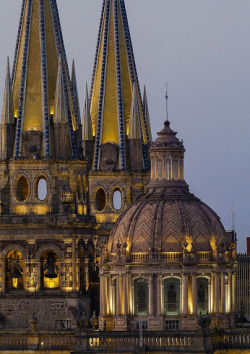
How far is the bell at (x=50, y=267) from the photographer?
184000 millimetres

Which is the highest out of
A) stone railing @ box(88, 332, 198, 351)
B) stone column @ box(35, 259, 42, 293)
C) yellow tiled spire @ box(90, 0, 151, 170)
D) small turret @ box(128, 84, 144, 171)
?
yellow tiled spire @ box(90, 0, 151, 170)

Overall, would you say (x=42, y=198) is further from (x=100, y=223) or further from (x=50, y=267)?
(x=100, y=223)

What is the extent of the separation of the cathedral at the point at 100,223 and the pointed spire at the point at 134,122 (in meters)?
0.17

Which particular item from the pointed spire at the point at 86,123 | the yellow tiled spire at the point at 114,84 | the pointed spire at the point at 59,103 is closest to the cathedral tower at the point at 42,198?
the pointed spire at the point at 59,103

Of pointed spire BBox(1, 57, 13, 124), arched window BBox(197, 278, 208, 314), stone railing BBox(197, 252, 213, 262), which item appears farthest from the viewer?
pointed spire BBox(1, 57, 13, 124)

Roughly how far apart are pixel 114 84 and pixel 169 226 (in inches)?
1214

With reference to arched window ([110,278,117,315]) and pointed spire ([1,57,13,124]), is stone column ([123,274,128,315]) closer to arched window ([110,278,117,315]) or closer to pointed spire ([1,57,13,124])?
arched window ([110,278,117,315])

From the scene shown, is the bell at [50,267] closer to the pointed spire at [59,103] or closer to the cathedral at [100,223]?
the cathedral at [100,223]

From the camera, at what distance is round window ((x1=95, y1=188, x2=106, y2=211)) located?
19312 cm

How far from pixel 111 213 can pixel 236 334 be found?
2860 cm

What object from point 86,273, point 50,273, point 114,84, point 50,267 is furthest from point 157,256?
point 114,84

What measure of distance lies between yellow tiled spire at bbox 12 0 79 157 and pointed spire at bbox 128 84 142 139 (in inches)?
185

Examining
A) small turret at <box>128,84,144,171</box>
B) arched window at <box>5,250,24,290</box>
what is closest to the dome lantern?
arched window at <box>5,250,24,290</box>

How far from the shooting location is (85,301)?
186m
